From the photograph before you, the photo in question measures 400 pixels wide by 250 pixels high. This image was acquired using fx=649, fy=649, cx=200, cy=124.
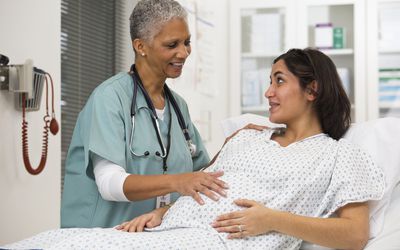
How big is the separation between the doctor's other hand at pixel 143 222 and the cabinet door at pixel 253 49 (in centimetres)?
277

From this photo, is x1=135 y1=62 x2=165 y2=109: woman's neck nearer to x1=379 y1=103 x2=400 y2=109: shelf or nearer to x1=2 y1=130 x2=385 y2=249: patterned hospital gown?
x1=2 y1=130 x2=385 y2=249: patterned hospital gown

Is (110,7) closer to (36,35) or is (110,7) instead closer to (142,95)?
(36,35)

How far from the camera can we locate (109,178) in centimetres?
184

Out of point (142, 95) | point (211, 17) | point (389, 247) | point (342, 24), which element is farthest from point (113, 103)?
point (342, 24)

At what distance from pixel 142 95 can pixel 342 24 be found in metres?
2.73

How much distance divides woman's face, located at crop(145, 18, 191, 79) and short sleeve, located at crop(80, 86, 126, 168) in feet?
0.69

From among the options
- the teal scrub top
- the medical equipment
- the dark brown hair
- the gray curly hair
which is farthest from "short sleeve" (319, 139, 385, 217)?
the medical equipment

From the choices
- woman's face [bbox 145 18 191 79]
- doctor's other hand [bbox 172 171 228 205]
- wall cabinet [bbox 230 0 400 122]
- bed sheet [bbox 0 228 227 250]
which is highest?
wall cabinet [bbox 230 0 400 122]

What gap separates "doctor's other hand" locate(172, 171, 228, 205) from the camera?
1749 millimetres

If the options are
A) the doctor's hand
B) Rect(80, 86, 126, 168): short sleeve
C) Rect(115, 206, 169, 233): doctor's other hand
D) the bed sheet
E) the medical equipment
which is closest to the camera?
the bed sheet

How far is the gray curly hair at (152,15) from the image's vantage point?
2.06 m

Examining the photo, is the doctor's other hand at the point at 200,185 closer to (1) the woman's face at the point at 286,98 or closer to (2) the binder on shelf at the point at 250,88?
(1) the woman's face at the point at 286,98

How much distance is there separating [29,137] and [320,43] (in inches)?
96.1

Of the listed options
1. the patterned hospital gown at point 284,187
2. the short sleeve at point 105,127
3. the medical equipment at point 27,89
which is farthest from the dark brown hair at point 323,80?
the medical equipment at point 27,89
